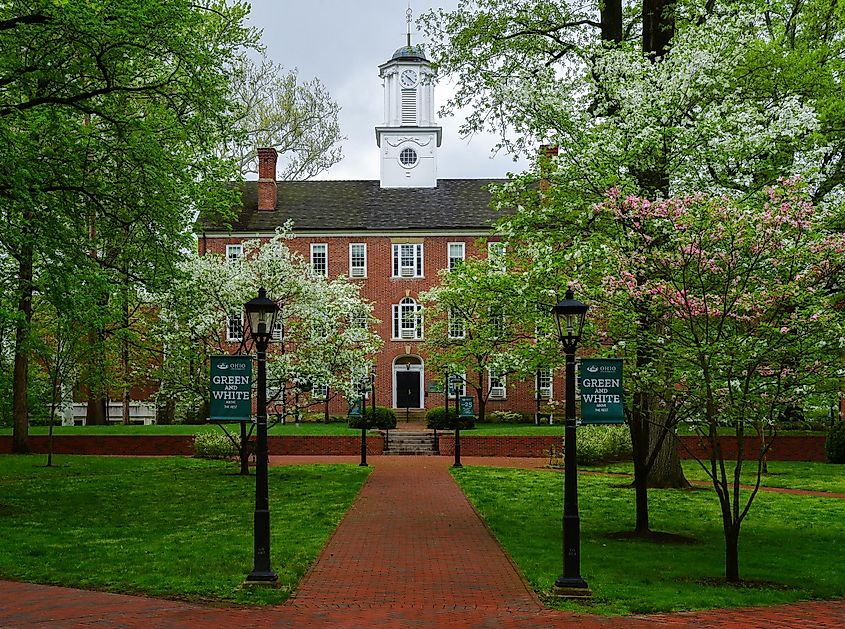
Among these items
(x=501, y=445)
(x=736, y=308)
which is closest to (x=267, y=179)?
(x=501, y=445)

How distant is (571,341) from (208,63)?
8.86 m

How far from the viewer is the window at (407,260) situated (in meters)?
44.8

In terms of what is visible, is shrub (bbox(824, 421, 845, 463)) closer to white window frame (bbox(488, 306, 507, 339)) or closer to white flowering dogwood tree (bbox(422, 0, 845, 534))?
white flowering dogwood tree (bbox(422, 0, 845, 534))

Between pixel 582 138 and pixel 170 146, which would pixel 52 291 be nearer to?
pixel 170 146

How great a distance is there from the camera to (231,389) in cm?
1045

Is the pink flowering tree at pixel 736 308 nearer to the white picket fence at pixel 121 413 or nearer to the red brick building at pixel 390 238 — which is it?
the red brick building at pixel 390 238

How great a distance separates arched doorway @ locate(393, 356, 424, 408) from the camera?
44.0 metres

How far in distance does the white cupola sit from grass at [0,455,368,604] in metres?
25.2

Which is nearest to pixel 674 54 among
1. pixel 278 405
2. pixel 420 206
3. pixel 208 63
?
pixel 208 63

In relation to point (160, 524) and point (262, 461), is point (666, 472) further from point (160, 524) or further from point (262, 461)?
point (262, 461)

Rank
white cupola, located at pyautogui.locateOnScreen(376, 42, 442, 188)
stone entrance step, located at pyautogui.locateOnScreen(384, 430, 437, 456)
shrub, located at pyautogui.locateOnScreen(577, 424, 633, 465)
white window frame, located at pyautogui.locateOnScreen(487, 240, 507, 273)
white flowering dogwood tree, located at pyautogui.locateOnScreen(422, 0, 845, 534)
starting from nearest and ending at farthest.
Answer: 1. white flowering dogwood tree, located at pyautogui.locateOnScreen(422, 0, 845, 534)
2. white window frame, located at pyautogui.locateOnScreen(487, 240, 507, 273)
3. shrub, located at pyautogui.locateOnScreen(577, 424, 633, 465)
4. stone entrance step, located at pyautogui.locateOnScreen(384, 430, 437, 456)
5. white cupola, located at pyautogui.locateOnScreen(376, 42, 442, 188)

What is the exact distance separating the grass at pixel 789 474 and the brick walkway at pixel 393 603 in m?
12.0

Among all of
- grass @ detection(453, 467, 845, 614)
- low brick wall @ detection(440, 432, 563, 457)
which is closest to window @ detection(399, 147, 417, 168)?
low brick wall @ detection(440, 432, 563, 457)

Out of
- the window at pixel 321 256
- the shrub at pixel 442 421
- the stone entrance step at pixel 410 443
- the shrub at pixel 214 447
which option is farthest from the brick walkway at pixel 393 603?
the window at pixel 321 256
